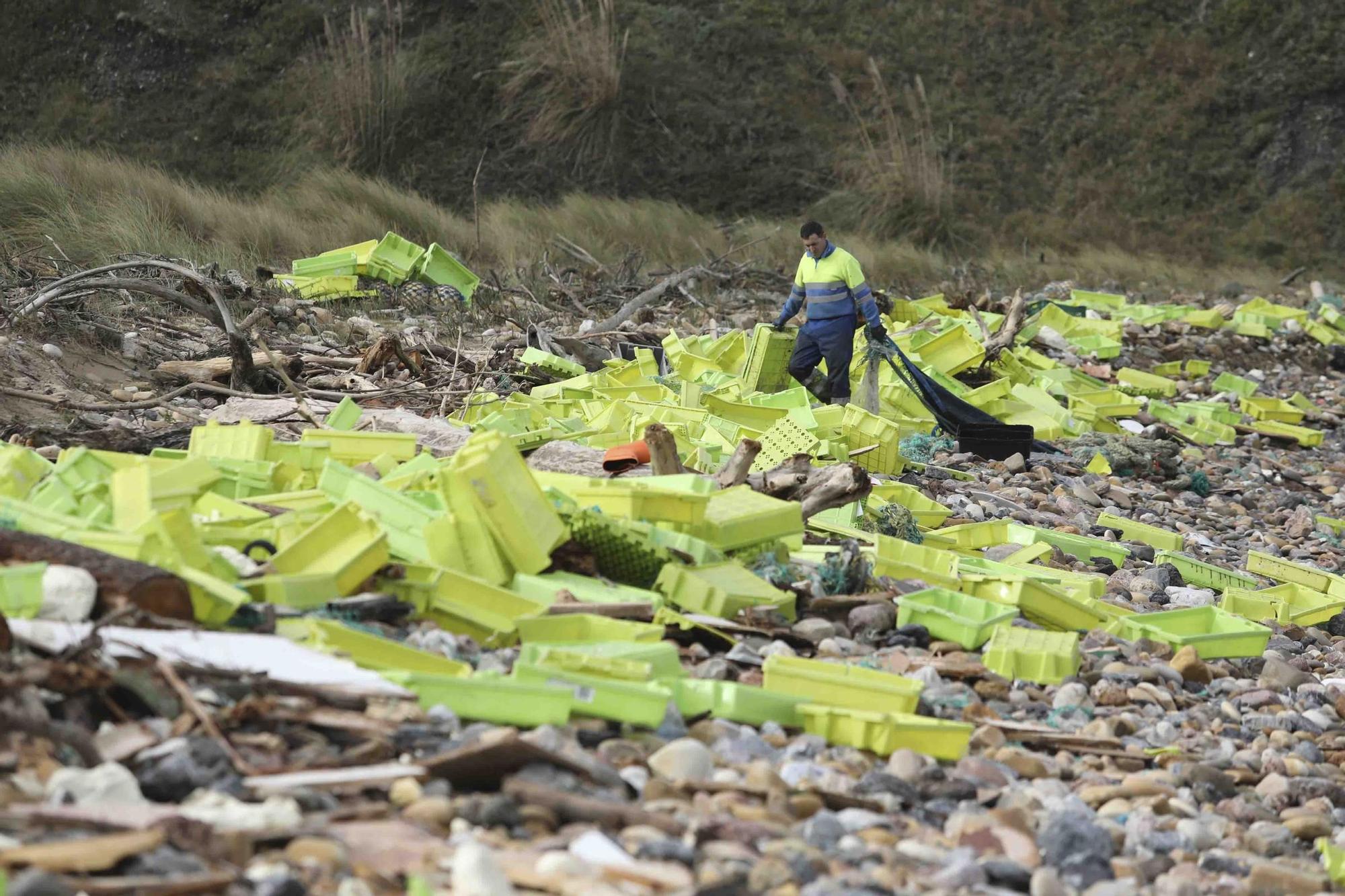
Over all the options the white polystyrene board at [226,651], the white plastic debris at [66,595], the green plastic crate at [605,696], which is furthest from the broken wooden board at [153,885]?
the green plastic crate at [605,696]

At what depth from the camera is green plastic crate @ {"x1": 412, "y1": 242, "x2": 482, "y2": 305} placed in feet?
35.7

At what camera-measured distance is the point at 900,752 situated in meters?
3.26

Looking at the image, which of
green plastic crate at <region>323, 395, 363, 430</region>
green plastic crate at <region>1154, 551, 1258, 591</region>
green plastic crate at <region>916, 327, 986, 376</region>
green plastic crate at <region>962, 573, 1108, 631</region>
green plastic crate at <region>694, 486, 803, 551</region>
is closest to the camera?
green plastic crate at <region>694, 486, 803, 551</region>

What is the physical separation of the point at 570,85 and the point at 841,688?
1692 centimetres

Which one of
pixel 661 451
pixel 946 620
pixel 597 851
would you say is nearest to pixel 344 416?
pixel 661 451

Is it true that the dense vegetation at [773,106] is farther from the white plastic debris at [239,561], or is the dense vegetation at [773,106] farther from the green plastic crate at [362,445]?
the white plastic debris at [239,561]

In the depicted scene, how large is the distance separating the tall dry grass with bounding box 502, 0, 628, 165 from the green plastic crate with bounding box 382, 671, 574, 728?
16596mm

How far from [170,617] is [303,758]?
639 millimetres

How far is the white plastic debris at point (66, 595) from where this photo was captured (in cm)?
294

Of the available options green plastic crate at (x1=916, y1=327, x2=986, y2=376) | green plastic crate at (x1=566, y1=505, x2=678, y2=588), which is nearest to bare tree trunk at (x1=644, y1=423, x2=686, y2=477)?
green plastic crate at (x1=566, y1=505, x2=678, y2=588)

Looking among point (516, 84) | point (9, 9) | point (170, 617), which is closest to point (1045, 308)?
point (516, 84)

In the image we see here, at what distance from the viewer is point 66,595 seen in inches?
116

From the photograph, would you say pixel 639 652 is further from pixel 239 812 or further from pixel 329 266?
pixel 329 266

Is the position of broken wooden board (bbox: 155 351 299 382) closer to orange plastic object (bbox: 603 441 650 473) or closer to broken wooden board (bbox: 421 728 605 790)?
orange plastic object (bbox: 603 441 650 473)
